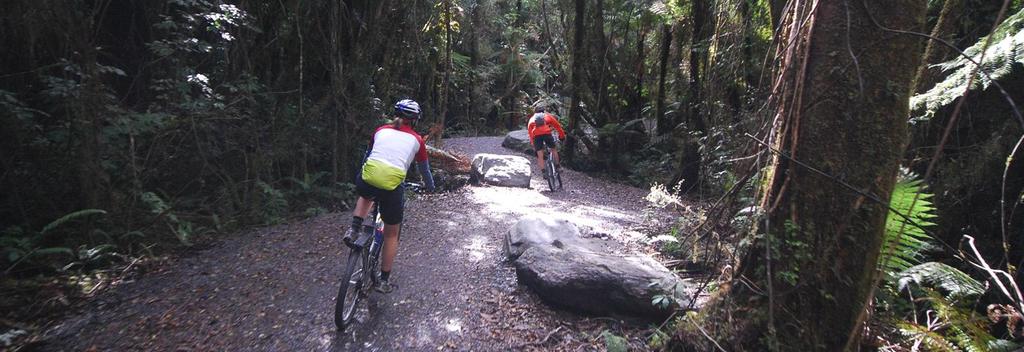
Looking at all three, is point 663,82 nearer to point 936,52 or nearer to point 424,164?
point 936,52

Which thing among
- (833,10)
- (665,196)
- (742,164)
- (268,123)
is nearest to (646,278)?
(742,164)

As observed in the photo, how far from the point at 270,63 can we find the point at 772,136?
27.5ft

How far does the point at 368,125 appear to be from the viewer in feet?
33.2

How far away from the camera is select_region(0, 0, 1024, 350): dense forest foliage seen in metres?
2.90

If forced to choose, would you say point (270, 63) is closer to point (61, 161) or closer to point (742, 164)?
point (61, 161)

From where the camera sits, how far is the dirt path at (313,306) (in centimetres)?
420

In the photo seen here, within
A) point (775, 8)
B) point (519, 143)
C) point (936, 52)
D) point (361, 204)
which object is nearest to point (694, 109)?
point (775, 8)

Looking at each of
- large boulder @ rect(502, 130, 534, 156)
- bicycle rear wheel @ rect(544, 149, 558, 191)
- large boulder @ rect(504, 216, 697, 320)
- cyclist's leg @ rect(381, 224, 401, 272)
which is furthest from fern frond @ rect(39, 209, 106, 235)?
large boulder @ rect(502, 130, 534, 156)

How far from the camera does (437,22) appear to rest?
496 inches

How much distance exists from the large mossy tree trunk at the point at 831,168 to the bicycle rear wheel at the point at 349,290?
3.03 m

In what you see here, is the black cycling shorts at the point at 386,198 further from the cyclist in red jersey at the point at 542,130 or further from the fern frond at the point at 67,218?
the cyclist in red jersey at the point at 542,130

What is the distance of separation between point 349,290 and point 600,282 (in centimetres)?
226

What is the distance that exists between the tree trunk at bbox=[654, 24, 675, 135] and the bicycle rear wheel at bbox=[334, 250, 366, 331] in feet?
37.1

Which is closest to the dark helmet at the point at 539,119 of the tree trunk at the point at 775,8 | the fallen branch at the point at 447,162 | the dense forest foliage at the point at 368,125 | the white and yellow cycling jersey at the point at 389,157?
the fallen branch at the point at 447,162
